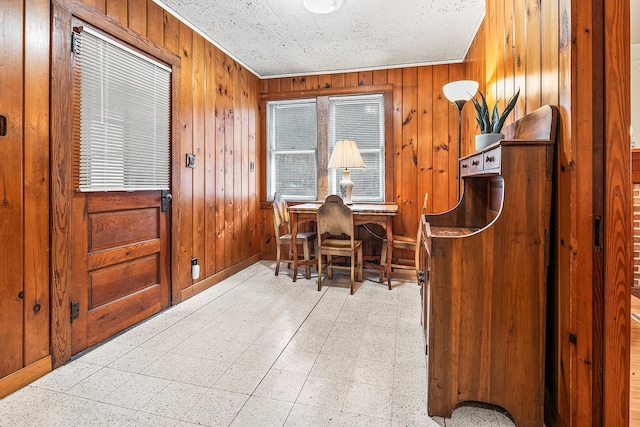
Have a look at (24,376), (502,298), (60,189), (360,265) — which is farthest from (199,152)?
(502,298)

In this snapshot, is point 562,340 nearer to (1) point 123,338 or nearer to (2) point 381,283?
(2) point 381,283

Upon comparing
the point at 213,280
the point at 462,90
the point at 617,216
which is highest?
the point at 462,90

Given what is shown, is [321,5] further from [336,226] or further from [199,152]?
[336,226]

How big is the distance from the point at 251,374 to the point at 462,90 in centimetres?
250

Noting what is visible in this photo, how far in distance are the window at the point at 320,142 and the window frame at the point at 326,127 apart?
0.04ft

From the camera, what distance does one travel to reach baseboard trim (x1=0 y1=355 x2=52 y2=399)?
1.59m

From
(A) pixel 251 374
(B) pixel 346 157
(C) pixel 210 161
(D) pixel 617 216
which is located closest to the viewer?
(D) pixel 617 216

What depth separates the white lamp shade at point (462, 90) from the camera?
2538mm

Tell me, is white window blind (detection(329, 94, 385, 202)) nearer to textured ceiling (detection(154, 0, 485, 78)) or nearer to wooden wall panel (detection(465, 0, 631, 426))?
textured ceiling (detection(154, 0, 485, 78))

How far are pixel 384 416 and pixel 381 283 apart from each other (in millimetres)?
2044

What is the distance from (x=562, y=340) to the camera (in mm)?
1308

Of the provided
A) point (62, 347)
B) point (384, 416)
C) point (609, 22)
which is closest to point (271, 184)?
point (62, 347)

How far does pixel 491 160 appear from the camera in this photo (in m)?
1.54

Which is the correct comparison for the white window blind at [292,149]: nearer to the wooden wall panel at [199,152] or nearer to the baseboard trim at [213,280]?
the baseboard trim at [213,280]
